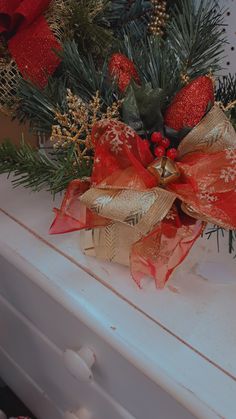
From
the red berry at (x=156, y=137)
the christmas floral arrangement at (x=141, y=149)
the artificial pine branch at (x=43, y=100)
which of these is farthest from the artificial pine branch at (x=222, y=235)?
the artificial pine branch at (x=43, y=100)

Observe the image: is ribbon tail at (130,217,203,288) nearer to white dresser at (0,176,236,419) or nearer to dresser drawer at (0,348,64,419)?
white dresser at (0,176,236,419)

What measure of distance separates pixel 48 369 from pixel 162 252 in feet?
0.75

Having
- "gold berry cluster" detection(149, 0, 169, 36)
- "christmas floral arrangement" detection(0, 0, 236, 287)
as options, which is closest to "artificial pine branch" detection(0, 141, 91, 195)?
"christmas floral arrangement" detection(0, 0, 236, 287)

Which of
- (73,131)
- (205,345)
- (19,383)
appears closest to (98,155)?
(73,131)

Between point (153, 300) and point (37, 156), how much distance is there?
0.20m

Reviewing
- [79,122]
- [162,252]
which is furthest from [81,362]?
[79,122]

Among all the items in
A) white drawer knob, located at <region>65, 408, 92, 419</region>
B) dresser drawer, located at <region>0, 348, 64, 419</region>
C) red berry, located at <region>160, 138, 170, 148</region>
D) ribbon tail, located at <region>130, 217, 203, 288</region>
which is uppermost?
red berry, located at <region>160, 138, 170, 148</region>

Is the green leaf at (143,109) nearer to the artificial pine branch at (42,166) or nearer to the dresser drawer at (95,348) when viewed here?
the artificial pine branch at (42,166)

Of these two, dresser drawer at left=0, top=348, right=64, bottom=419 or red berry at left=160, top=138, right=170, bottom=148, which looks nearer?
red berry at left=160, top=138, right=170, bottom=148

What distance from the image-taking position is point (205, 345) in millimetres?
414

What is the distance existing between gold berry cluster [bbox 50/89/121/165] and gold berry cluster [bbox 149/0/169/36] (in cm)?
17

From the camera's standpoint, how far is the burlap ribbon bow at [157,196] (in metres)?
0.43

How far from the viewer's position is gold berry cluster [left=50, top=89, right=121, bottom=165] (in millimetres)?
484

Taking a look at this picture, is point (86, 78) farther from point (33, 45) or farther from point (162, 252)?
point (162, 252)
